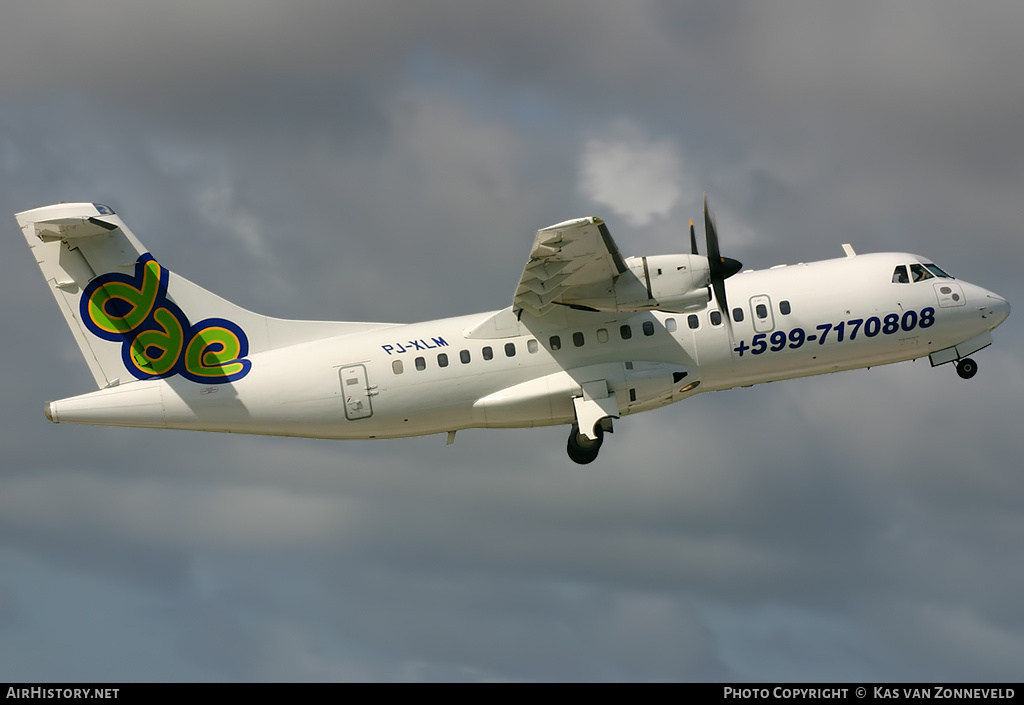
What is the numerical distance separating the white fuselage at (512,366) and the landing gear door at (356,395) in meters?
0.02

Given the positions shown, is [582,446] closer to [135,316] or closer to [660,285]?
[660,285]

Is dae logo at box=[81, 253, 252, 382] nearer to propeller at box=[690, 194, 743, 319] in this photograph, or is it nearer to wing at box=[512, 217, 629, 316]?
wing at box=[512, 217, 629, 316]

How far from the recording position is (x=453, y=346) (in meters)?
28.4

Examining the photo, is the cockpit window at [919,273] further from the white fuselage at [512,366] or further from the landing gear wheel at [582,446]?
the landing gear wheel at [582,446]

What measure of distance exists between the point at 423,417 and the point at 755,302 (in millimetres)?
8184

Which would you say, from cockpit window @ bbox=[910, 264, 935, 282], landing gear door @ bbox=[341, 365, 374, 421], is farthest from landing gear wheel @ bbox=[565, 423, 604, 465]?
cockpit window @ bbox=[910, 264, 935, 282]

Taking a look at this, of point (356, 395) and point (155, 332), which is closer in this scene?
point (356, 395)

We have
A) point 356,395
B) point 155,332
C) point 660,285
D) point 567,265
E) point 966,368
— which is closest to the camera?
point 567,265

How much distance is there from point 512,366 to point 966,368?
11431 mm

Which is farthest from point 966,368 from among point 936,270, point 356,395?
point 356,395

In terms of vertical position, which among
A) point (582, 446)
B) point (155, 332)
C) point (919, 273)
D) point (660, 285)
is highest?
point (155, 332)

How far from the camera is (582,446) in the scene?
28.5 m

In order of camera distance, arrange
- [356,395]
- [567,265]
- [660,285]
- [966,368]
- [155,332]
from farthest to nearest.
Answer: [966,368]
[155,332]
[356,395]
[660,285]
[567,265]
